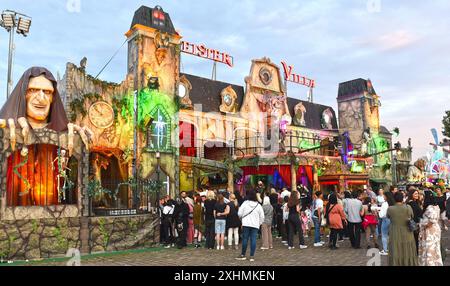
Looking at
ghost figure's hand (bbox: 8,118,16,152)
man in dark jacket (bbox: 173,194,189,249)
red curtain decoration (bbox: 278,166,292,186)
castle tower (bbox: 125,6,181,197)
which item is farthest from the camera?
red curtain decoration (bbox: 278,166,292,186)

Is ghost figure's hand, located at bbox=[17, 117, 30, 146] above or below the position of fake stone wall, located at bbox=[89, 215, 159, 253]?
above

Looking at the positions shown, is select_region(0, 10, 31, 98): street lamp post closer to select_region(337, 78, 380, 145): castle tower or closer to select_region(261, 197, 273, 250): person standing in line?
select_region(261, 197, 273, 250): person standing in line

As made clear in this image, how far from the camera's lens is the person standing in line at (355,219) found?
1167cm

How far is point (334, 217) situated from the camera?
1144cm

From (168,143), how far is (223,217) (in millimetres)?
9846

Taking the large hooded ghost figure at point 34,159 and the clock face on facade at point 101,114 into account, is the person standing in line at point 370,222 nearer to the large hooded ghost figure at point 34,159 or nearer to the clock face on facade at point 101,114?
the large hooded ghost figure at point 34,159

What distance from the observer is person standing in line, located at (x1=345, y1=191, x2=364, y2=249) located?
460 inches

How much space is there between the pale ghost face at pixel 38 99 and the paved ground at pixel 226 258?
13.7ft

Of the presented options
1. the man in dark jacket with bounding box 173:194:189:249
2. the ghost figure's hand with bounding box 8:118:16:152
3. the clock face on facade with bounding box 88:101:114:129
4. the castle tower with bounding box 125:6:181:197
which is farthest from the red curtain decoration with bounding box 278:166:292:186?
the ghost figure's hand with bounding box 8:118:16:152

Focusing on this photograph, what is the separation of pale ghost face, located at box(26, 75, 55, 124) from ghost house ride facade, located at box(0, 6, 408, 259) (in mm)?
33
